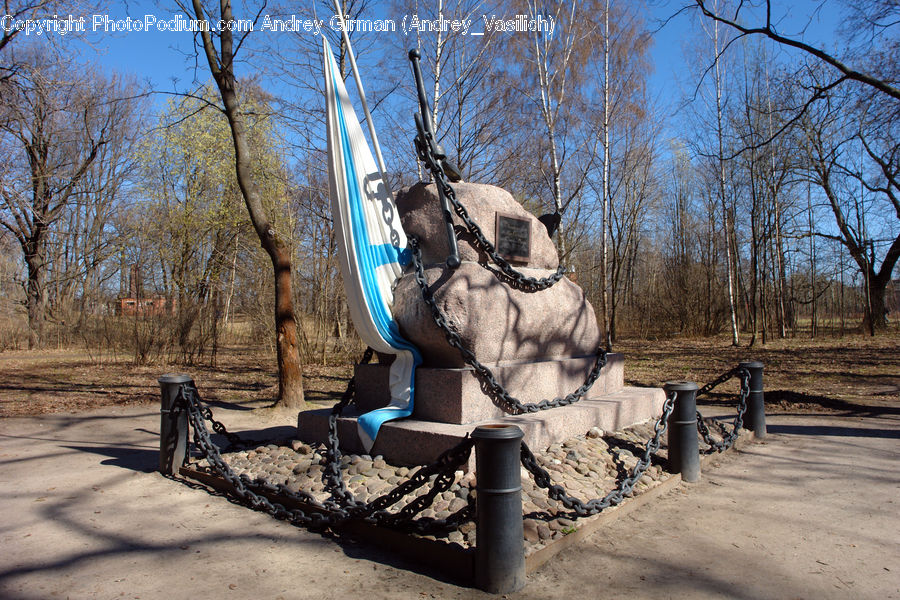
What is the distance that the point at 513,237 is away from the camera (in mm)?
5859

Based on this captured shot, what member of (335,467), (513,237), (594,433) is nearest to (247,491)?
(335,467)

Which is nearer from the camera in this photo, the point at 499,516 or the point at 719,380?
the point at 499,516

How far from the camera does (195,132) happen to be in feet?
82.8

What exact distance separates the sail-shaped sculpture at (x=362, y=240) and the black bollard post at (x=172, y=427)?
67.7 inches

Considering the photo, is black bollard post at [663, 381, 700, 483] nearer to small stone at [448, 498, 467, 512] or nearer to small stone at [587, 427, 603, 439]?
small stone at [587, 427, 603, 439]

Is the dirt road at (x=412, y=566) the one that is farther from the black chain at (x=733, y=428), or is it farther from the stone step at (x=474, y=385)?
the stone step at (x=474, y=385)

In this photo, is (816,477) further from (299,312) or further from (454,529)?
(299,312)

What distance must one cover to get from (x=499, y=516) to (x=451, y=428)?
1612mm

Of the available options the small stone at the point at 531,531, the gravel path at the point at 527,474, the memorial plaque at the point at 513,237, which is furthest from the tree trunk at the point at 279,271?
the small stone at the point at 531,531

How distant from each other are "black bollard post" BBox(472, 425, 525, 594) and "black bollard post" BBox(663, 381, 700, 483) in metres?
2.46

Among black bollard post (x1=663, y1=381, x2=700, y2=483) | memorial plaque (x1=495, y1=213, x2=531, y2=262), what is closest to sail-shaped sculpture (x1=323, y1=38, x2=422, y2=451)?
memorial plaque (x1=495, y1=213, x2=531, y2=262)

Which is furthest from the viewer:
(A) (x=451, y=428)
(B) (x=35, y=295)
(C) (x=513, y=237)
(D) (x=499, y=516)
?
(B) (x=35, y=295)

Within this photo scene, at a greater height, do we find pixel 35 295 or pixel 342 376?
pixel 35 295

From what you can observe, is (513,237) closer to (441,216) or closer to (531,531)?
(441,216)
